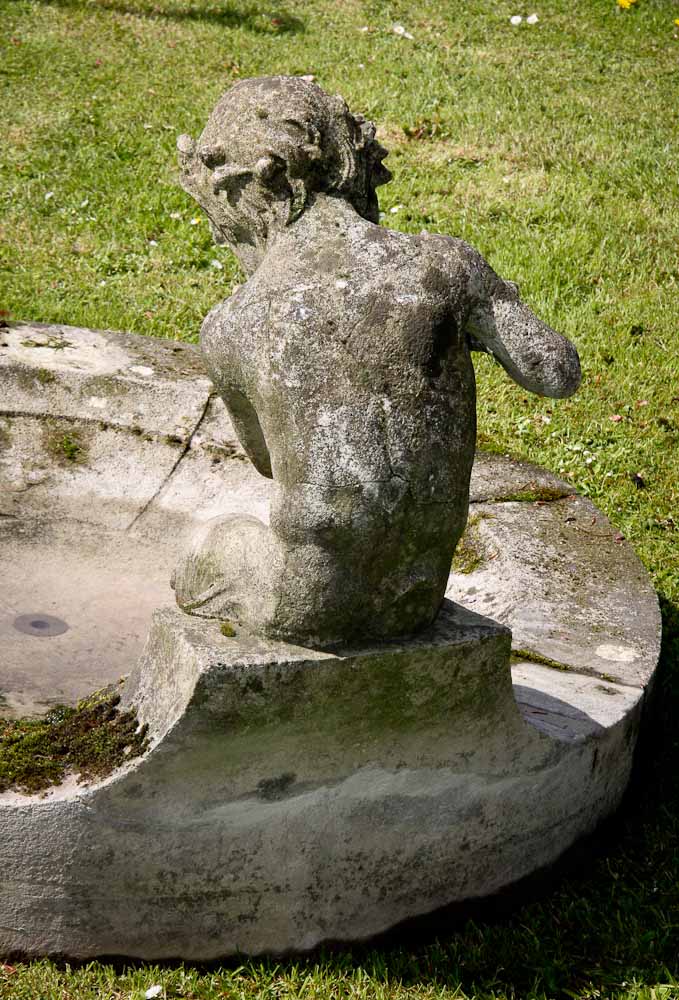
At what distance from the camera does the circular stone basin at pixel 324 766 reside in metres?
3.18

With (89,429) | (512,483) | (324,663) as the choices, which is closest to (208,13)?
(89,429)

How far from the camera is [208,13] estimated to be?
35.0 feet

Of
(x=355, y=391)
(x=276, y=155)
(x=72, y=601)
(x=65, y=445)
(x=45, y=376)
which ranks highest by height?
(x=276, y=155)

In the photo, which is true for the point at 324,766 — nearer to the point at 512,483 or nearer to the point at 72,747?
the point at 72,747

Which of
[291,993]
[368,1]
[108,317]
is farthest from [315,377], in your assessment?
[368,1]

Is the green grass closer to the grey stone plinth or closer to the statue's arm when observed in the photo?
the grey stone plinth

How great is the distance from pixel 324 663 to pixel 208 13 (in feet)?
28.5

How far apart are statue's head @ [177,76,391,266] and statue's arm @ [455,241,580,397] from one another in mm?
345

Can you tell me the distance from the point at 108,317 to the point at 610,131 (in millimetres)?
3974

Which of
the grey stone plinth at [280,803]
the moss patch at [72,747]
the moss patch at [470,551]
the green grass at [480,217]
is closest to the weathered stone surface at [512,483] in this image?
the moss patch at [470,551]

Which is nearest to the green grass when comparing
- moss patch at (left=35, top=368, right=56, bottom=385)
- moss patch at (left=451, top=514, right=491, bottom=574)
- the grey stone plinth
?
the grey stone plinth

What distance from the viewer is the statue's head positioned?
3105mm

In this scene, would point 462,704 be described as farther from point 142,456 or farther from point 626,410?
point 626,410

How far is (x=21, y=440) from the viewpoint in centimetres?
518
